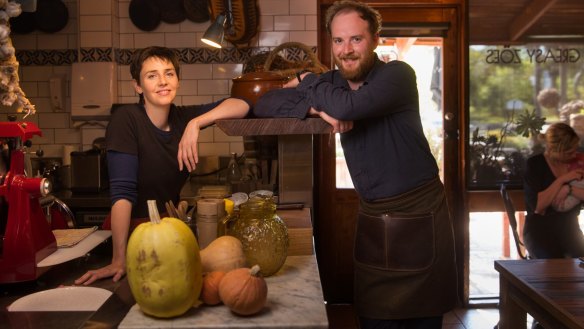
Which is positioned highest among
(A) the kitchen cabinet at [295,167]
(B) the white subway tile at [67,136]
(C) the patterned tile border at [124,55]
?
(C) the patterned tile border at [124,55]

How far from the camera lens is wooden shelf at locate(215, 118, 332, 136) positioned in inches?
75.1

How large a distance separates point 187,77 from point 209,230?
3046 millimetres

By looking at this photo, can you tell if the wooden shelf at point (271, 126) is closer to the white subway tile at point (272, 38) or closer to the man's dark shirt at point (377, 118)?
the man's dark shirt at point (377, 118)

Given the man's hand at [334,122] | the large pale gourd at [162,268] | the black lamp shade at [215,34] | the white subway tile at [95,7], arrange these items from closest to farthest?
1. the large pale gourd at [162,268]
2. the man's hand at [334,122]
3. the black lamp shade at [215,34]
4. the white subway tile at [95,7]

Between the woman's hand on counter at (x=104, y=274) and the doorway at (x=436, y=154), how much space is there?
2794 millimetres

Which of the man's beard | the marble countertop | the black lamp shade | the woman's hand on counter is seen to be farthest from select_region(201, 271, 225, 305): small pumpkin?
the black lamp shade

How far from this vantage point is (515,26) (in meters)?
4.62

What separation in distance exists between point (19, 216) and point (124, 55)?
304 cm

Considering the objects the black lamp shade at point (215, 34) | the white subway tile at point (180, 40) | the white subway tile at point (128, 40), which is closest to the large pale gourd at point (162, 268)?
the black lamp shade at point (215, 34)

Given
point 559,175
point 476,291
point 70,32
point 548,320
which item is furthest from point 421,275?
point 70,32

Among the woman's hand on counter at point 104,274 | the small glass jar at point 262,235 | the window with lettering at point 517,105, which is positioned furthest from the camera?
the window with lettering at point 517,105

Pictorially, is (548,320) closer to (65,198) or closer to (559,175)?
(559,175)

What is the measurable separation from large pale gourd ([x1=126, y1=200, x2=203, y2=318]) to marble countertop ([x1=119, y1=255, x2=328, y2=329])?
0.03 metres

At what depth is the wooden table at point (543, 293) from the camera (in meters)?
2.23
